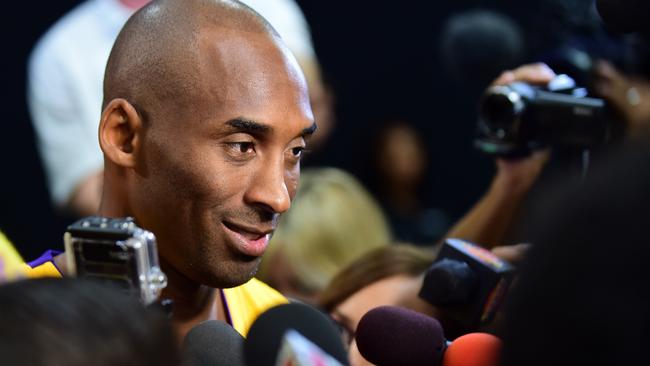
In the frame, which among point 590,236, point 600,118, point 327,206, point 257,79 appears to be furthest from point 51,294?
point 327,206

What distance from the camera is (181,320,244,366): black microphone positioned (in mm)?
1349

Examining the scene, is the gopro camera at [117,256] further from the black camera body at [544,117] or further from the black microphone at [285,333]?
the black camera body at [544,117]

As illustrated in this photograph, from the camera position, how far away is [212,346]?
54.0 inches

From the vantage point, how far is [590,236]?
813 mm

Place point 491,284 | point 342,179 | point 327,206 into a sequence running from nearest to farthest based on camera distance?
point 491,284, point 327,206, point 342,179

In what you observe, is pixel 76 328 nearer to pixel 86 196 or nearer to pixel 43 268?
pixel 43 268

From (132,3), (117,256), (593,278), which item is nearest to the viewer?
(593,278)

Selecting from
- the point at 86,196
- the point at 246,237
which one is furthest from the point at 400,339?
the point at 86,196

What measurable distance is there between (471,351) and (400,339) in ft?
0.33

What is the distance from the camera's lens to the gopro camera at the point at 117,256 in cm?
129

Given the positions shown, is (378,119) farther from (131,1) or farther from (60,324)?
(60,324)

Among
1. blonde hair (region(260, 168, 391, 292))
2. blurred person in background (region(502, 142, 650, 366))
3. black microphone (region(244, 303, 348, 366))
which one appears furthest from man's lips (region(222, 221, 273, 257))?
blonde hair (region(260, 168, 391, 292))

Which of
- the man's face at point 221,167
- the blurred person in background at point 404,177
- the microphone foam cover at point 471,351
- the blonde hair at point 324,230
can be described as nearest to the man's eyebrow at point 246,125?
the man's face at point 221,167

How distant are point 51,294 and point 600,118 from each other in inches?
61.5
